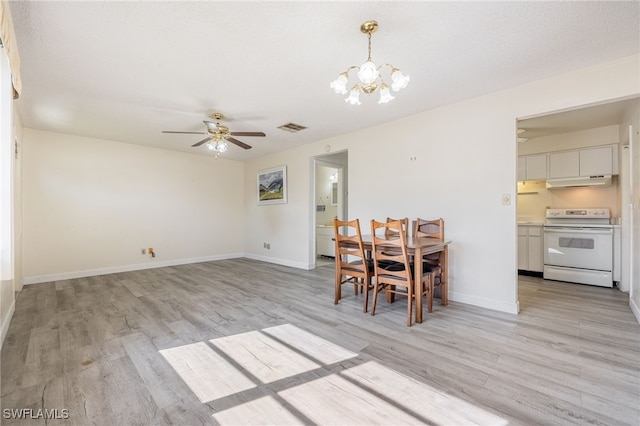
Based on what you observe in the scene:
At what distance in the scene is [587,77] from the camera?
2553 mm

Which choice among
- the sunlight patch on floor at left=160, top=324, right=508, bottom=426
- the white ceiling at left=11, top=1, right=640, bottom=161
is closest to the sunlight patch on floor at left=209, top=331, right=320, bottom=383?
the sunlight patch on floor at left=160, top=324, right=508, bottom=426

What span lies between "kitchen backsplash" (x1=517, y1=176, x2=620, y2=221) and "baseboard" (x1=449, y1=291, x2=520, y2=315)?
2909mm

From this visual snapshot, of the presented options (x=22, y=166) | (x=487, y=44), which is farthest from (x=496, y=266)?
(x=22, y=166)

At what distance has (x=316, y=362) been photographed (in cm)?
198

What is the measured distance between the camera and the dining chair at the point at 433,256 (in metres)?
3.02

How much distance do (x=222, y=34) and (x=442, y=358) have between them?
2.90 meters

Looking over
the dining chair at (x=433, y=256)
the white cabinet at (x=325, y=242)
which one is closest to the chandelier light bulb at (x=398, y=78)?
the dining chair at (x=433, y=256)

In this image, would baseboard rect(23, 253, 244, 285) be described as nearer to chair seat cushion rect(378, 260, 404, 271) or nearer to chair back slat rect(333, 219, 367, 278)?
chair back slat rect(333, 219, 367, 278)

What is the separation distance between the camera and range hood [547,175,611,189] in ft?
13.8

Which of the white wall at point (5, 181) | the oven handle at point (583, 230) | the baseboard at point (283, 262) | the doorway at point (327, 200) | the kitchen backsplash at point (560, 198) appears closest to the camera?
the white wall at point (5, 181)

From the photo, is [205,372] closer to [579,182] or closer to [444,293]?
[444,293]

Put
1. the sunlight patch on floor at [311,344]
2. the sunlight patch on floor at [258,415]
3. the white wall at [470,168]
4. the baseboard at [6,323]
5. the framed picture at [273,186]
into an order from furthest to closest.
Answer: the framed picture at [273,186] < the white wall at [470,168] < the baseboard at [6,323] < the sunlight patch on floor at [311,344] < the sunlight patch on floor at [258,415]

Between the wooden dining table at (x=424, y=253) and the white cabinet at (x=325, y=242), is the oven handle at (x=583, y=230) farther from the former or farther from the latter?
the white cabinet at (x=325, y=242)

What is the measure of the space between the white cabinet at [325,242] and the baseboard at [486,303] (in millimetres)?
3325
